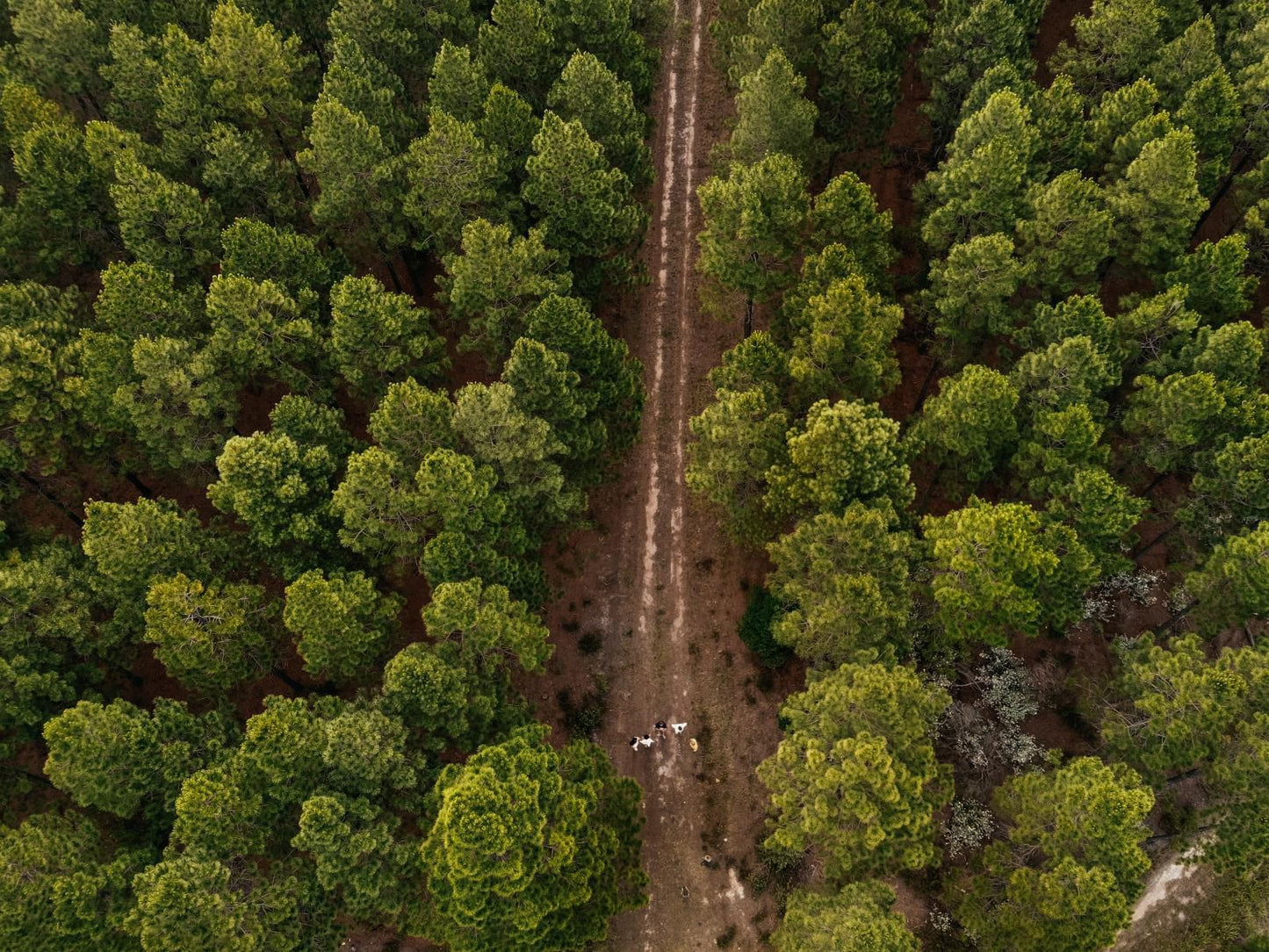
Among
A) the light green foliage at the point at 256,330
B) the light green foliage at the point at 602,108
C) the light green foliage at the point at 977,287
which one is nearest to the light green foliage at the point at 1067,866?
the light green foliage at the point at 977,287

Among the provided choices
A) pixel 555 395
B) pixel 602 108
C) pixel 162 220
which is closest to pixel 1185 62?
pixel 602 108

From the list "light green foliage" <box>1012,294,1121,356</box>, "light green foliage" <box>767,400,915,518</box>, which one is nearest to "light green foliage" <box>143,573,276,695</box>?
"light green foliage" <box>767,400,915,518</box>

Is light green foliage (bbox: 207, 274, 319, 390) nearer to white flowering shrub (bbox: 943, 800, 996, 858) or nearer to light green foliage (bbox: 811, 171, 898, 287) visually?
light green foliage (bbox: 811, 171, 898, 287)

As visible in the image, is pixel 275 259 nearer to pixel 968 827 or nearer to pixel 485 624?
pixel 485 624

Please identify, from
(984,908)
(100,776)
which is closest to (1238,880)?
(984,908)

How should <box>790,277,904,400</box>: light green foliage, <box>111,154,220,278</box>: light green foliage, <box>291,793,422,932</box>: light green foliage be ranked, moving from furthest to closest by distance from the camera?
1. <box>111,154,220,278</box>: light green foliage
2. <box>790,277,904,400</box>: light green foliage
3. <box>291,793,422,932</box>: light green foliage

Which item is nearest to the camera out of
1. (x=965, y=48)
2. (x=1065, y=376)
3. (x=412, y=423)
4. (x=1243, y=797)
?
(x=1243, y=797)

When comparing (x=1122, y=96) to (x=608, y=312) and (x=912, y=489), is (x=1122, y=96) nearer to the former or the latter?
(x=912, y=489)
